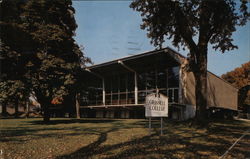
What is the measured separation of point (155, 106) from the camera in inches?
373

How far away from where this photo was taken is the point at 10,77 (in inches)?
598

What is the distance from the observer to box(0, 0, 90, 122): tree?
15148 mm

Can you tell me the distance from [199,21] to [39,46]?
1365 centimetres

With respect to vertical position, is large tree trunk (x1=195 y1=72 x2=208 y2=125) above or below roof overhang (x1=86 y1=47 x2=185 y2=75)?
below

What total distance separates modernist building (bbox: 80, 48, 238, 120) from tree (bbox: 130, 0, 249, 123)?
5.52 meters

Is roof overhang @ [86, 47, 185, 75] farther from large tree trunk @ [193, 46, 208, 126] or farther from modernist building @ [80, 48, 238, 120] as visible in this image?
large tree trunk @ [193, 46, 208, 126]

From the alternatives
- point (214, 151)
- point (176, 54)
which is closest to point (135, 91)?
point (176, 54)

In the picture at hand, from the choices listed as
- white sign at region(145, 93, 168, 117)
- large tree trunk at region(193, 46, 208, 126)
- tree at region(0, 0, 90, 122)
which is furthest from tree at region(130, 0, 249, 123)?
tree at region(0, 0, 90, 122)

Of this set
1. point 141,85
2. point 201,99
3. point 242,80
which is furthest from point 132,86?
point 242,80

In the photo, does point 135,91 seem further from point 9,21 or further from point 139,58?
point 9,21

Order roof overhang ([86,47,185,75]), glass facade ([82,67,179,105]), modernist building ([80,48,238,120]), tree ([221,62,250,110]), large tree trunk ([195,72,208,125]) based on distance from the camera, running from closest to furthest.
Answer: large tree trunk ([195,72,208,125]), roof overhang ([86,47,185,75]), modernist building ([80,48,238,120]), glass facade ([82,67,179,105]), tree ([221,62,250,110])

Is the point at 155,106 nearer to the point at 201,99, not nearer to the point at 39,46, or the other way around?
the point at 201,99

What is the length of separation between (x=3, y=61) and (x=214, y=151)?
1674cm

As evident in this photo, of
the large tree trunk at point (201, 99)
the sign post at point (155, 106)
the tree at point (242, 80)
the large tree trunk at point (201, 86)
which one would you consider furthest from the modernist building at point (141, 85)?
the tree at point (242, 80)
